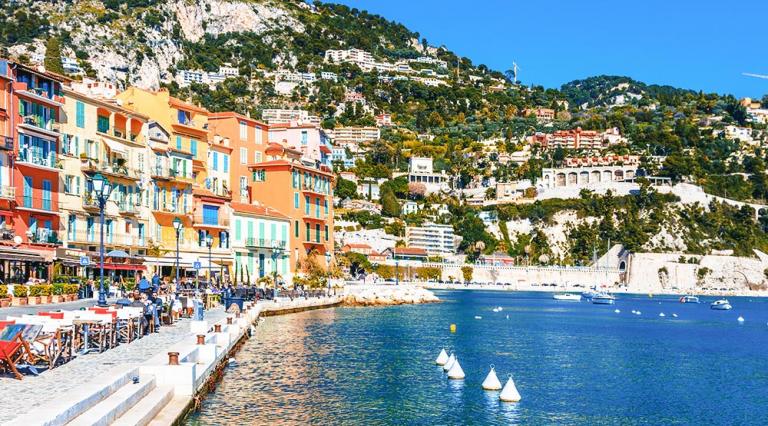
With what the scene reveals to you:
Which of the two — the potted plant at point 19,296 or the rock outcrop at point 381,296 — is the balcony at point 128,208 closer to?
the potted plant at point 19,296

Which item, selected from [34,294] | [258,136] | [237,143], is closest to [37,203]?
[34,294]

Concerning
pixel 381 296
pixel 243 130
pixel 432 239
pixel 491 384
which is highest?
pixel 243 130

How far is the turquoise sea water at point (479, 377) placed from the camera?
2053 centimetres

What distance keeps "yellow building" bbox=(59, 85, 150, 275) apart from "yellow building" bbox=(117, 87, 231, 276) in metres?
1.14

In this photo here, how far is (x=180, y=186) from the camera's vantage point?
5566cm

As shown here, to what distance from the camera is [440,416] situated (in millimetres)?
20406

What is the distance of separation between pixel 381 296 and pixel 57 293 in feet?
131

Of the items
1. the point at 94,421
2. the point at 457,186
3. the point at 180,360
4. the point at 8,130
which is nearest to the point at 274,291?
the point at 8,130

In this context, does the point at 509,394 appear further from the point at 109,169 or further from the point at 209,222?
the point at 209,222

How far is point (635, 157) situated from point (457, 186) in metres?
39.5

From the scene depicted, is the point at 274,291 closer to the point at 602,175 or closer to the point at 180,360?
the point at 180,360

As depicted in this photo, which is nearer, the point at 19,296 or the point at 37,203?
the point at 19,296

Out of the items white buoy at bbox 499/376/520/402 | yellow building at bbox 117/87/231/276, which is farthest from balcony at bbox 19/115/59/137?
white buoy at bbox 499/376/520/402

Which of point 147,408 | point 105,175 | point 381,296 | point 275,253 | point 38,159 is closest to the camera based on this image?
point 147,408
